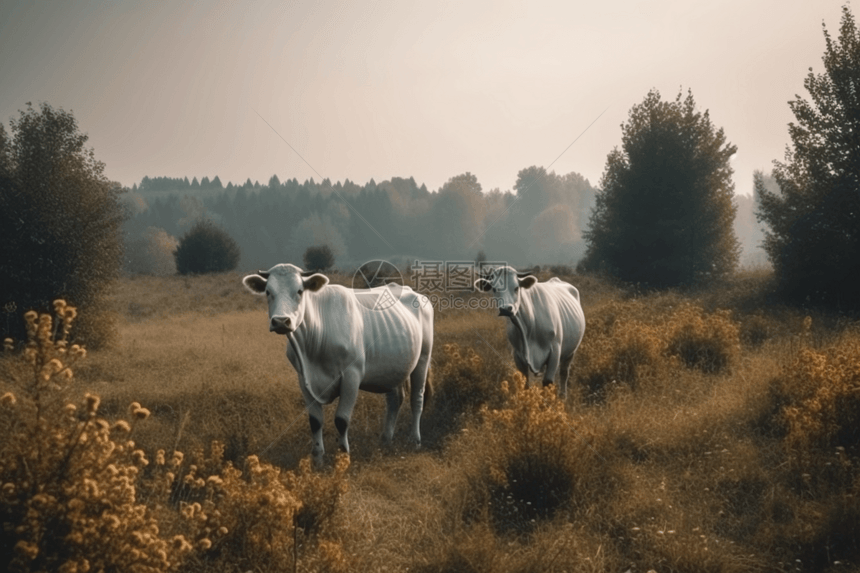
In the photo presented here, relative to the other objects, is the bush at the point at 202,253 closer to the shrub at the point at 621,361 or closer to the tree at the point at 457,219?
the shrub at the point at 621,361

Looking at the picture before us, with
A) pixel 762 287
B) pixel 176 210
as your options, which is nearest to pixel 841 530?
pixel 762 287

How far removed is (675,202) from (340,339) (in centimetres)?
2005

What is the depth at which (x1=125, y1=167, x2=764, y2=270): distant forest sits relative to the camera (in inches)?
4033

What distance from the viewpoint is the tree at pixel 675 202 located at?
884 inches

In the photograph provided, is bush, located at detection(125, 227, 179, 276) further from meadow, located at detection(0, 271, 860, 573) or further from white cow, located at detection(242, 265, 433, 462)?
white cow, located at detection(242, 265, 433, 462)

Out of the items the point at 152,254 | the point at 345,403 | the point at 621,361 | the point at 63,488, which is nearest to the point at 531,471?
the point at 345,403

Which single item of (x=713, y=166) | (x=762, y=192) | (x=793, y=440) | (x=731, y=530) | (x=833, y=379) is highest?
(x=713, y=166)

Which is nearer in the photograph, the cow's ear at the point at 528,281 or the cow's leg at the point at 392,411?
the cow's leg at the point at 392,411

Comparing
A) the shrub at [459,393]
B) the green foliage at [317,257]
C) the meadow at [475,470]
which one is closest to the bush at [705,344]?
the meadow at [475,470]

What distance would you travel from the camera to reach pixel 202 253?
3812cm

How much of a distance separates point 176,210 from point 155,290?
10781 centimetres

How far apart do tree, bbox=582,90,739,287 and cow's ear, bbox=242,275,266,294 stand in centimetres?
1962

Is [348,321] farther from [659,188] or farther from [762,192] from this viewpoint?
[659,188]

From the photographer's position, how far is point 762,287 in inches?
723
